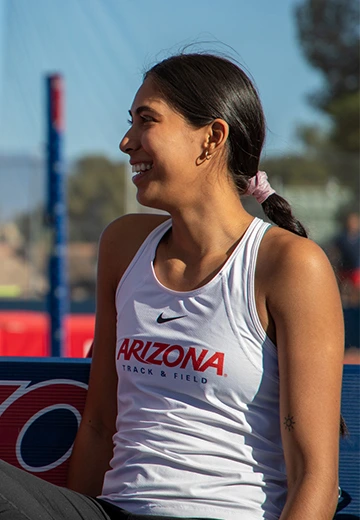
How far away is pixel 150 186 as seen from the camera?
2.15 meters

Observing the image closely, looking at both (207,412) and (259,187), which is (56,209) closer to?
(259,187)

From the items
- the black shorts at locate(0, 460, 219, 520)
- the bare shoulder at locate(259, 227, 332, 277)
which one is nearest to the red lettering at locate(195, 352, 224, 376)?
the bare shoulder at locate(259, 227, 332, 277)

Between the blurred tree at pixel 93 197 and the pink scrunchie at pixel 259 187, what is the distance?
33.8ft

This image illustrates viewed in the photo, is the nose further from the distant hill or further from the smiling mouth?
the distant hill

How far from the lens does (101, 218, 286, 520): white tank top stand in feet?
6.32

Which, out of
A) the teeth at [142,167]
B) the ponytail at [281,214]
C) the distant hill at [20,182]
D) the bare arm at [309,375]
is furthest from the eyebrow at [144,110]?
the distant hill at [20,182]

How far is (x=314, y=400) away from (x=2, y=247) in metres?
10.6

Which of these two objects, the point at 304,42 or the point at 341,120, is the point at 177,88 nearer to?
the point at 341,120

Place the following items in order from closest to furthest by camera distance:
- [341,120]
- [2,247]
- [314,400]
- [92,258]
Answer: [314,400]
[2,247]
[92,258]
[341,120]

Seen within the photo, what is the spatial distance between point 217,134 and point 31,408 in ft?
3.09

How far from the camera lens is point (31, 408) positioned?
2467 millimetres

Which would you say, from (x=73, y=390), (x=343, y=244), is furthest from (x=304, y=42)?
(x=73, y=390)

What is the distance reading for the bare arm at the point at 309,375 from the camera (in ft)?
6.09

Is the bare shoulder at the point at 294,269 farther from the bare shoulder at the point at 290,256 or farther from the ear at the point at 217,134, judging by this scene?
the ear at the point at 217,134
